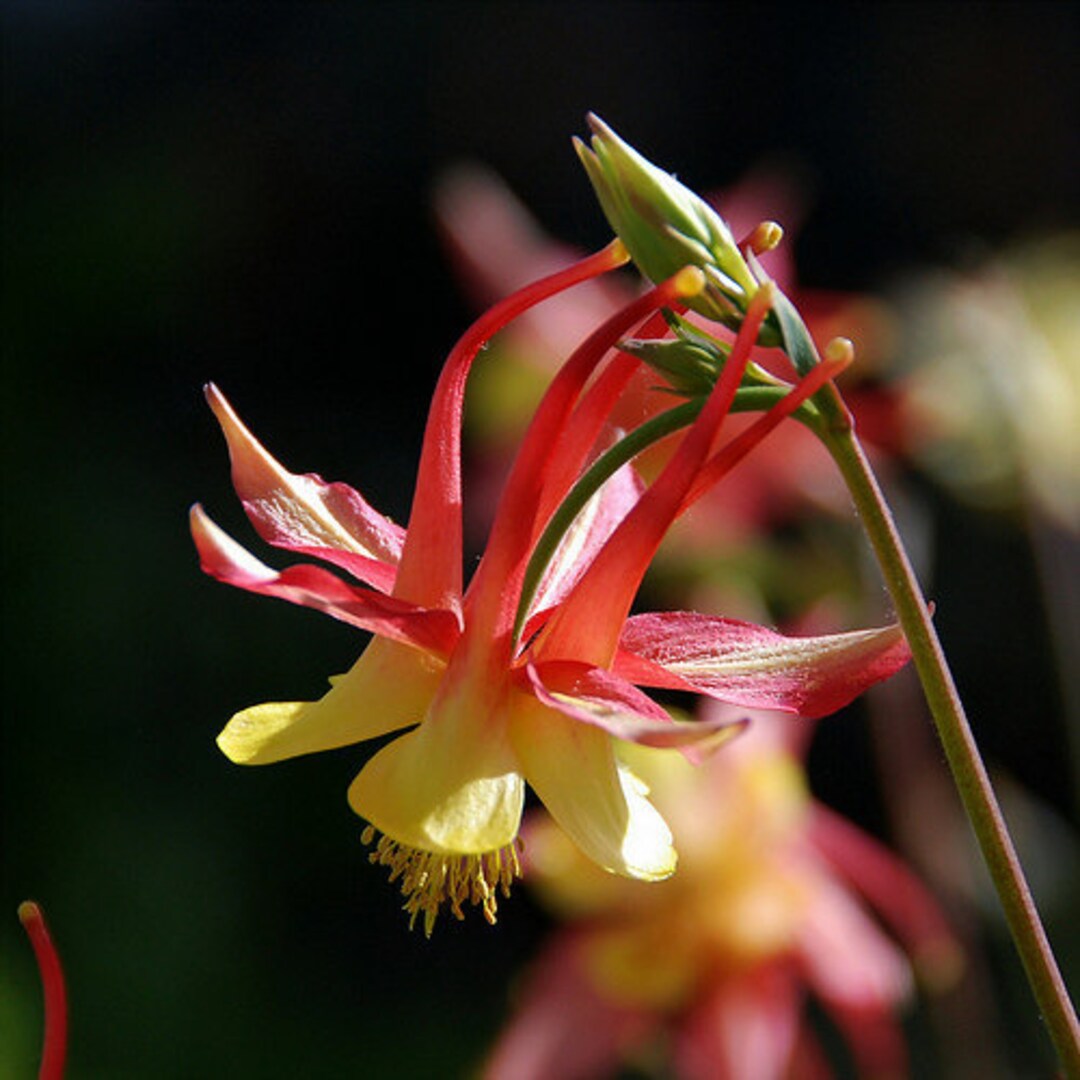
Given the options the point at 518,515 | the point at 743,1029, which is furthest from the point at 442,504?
the point at 743,1029

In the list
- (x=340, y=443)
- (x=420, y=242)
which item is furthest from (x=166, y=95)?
(x=340, y=443)

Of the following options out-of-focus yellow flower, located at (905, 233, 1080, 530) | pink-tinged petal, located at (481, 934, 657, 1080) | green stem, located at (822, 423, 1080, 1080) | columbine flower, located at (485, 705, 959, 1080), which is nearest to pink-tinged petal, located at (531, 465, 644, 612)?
green stem, located at (822, 423, 1080, 1080)

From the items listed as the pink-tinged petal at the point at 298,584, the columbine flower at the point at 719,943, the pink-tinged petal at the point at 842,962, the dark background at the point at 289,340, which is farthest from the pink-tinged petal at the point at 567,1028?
the dark background at the point at 289,340

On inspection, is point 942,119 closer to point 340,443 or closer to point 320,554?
point 340,443

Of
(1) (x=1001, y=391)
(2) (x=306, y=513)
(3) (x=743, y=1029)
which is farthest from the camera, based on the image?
(1) (x=1001, y=391)

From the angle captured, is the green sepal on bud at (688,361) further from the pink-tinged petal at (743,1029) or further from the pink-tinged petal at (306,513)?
the pink-tinged petal at (743,1029)

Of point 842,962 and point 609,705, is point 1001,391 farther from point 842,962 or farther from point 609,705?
point 609,705
